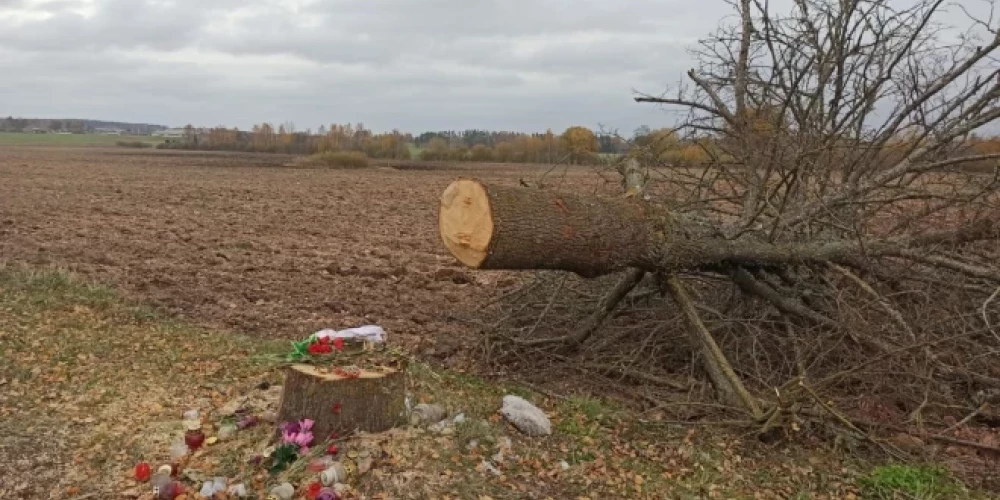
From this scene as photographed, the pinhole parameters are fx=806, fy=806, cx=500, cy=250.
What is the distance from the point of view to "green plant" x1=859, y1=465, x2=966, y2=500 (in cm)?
364

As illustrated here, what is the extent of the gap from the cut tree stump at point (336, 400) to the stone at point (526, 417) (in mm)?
661

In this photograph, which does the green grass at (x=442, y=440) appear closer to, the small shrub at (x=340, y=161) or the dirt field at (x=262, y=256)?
the dirt field at (x=262, y=256)

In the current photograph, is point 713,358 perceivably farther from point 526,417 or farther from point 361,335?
point 361,335

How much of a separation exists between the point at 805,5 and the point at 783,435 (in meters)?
3.18

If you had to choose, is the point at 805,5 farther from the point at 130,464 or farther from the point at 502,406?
the point at 130,464

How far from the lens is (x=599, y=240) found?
4.16 m

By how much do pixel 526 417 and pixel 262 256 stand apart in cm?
621

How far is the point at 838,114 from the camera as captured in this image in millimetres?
5617

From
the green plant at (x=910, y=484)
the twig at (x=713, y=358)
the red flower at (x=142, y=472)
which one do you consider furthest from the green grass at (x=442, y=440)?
the twig at (x=713, y=358)

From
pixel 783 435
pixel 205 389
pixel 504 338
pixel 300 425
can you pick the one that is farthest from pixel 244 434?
pixel 783 435

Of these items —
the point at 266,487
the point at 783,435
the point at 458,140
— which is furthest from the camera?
the point at 458,140

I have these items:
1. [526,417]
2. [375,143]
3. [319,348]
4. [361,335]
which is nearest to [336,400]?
[319,348]

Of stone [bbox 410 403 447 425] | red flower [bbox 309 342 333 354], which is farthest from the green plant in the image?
red flower [bbox 309 342 333 354]

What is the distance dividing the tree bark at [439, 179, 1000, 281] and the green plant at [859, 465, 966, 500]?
1.33 metres
